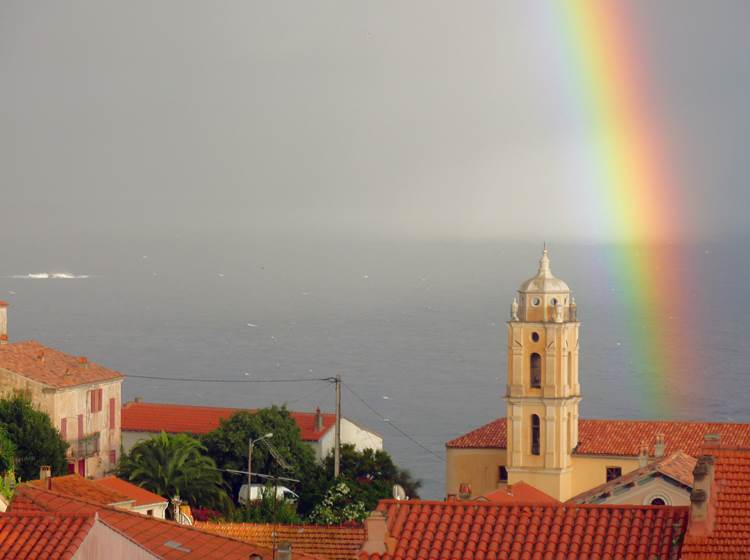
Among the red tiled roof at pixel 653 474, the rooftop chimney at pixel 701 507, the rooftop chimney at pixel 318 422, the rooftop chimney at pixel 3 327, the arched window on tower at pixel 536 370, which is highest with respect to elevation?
the rooftop chimney at pixel 3 327

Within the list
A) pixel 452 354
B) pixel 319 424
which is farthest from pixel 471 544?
pixel 452 354

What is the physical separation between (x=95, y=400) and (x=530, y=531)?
3860cm

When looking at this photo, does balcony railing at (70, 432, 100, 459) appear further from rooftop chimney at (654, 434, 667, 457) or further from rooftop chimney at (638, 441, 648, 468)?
rooftop chimney at (654, 434, 667, 457)

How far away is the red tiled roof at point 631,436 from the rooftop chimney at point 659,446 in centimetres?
32

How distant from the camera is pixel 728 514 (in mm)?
16344

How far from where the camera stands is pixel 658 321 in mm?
189875

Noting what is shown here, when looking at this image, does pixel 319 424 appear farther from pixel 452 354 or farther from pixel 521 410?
pixel 452 354

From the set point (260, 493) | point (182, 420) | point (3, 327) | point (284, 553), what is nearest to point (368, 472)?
point (260, 493)

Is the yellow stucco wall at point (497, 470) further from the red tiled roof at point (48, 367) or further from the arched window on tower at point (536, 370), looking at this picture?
the red tiled roof at point (48, 367)

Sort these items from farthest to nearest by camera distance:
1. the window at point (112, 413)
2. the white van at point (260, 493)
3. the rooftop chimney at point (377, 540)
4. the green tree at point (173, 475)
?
the window at point (112, 413) < the white van at point (260, 493) < the green tree at point (173, 475) < the rooftop chimney at point (377, 540)

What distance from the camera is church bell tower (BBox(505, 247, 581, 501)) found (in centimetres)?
5597

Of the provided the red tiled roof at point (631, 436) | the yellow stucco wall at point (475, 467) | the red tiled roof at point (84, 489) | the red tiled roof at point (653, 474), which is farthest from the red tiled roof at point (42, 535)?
the yellow stucco wall at point (475, 467)

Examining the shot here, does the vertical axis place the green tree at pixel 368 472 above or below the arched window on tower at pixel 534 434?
below

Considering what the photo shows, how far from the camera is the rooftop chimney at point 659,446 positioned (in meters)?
48.1
